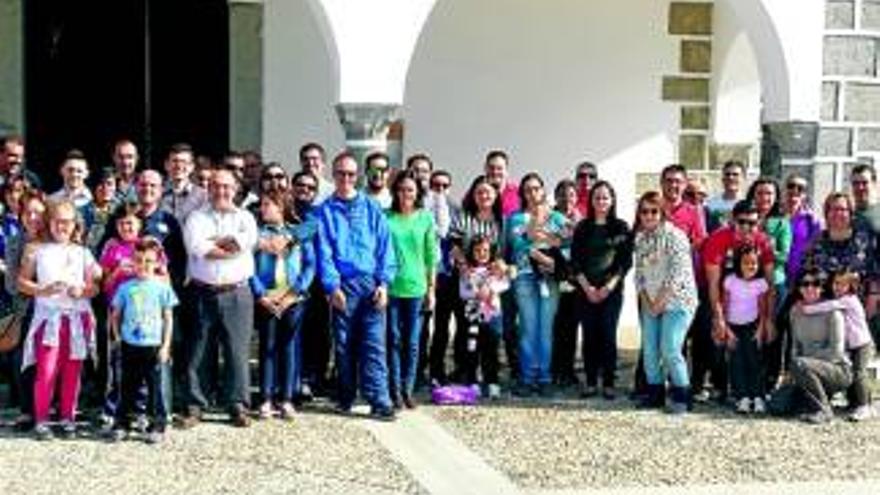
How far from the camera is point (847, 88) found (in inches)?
352

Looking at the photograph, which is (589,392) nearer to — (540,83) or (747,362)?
(747,362)

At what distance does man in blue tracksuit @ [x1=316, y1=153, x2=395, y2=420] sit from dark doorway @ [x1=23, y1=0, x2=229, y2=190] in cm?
343

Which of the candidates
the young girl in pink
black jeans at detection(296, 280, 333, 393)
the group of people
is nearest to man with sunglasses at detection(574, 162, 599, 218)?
the group of people

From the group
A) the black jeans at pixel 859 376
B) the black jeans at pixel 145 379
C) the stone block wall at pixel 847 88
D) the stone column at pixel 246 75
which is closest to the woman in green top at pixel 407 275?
the black jeans at pixel 145 379

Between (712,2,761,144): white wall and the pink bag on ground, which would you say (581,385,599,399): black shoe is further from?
(712,2,761,144): white wall

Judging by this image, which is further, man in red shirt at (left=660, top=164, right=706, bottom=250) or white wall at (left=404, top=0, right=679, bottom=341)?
white wall at (left=404, top=0, right=679, bottom=341)

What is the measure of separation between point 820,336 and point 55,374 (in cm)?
405

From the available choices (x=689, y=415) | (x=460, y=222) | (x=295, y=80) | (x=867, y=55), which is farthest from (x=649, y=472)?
(x=295, y=80)

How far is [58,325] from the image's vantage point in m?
6.80

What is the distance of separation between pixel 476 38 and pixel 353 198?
12.1ft

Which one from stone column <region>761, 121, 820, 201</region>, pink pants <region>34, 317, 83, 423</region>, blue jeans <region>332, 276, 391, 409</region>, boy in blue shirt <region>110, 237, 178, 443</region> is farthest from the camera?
stone column <region>761, 121, 820, 201</region>

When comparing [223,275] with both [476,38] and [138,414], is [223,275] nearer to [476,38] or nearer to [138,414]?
[138,414]

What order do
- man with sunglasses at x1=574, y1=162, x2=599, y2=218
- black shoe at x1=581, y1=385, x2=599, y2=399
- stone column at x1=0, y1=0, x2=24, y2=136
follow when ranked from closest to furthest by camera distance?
1. black shoe at x1=581, y1=385, x2=599, y2=399
2. man with sunglasses at x1=574, y1=162, x2=599, y2=218
3. stone column at x1=0, y1=0, x2=24, y2=136

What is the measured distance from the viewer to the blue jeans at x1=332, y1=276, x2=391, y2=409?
7.33 m
